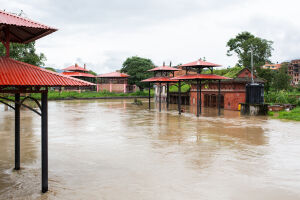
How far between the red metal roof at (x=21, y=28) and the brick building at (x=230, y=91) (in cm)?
2742

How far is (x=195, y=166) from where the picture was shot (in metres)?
10.3

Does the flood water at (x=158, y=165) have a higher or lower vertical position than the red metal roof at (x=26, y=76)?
lower

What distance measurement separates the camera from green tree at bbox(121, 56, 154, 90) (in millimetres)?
72000

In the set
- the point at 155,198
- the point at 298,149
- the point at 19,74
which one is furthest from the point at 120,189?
the point at 298,149

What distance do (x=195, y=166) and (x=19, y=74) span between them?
277 inches

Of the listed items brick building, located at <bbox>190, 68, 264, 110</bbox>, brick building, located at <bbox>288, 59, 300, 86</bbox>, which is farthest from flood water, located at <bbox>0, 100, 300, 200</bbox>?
brick building, located at <bbox>288, 59, 300, 86</bbox>

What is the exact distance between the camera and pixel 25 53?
33.1 metres

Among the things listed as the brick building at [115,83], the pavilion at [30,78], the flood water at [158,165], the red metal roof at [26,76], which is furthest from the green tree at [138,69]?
the red metal roof at [26,76]

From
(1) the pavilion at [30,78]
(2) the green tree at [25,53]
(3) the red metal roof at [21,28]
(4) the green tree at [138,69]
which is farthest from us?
(4) the green tree at [138,69]

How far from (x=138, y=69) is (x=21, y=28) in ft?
211

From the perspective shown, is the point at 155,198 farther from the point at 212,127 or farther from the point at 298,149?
the point at 212,127

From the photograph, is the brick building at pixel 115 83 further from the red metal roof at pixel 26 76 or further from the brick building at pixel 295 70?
the red metal roof at pixel 26 76

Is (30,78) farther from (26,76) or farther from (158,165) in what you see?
(158,165)

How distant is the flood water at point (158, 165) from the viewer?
796cm
